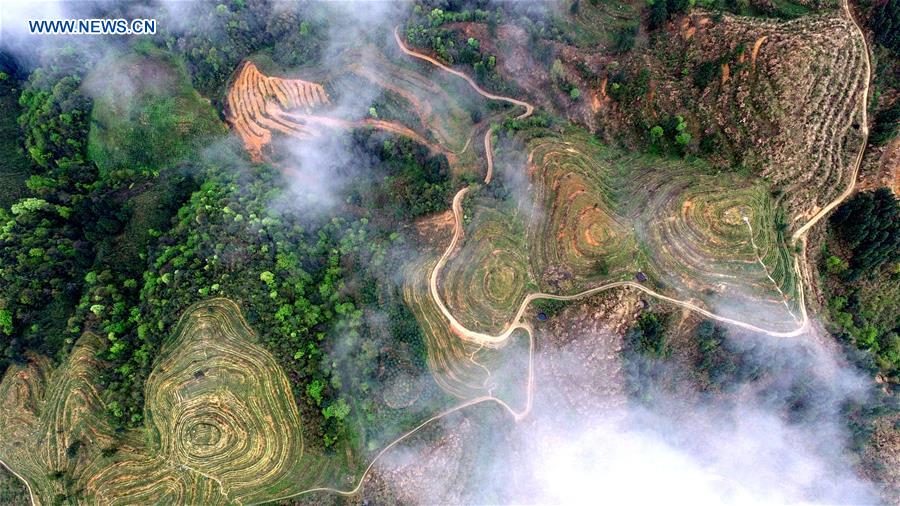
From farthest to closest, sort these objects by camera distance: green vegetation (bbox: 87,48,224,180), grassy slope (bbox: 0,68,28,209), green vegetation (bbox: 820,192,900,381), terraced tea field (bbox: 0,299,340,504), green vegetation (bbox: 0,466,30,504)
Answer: green vegetation (bbox: 87,48,224,180) < grassy slope (bbox: 0,68,28,209) < green vegetation (bbox: 0,466,30,504) < green vegetation (bbox: 820,192,900,381) < terraced tea field (bbox: 0,299,340,504)

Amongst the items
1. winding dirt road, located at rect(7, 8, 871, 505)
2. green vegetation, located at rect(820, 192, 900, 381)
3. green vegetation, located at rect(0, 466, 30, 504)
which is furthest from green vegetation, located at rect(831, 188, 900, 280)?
green vegetation, located at rect(0, 466, 30, 504)

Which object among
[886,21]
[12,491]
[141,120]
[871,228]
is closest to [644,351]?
[871,228]

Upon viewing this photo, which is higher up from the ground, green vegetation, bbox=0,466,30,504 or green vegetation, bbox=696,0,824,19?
green vegetation, bbox=696,0,824,19

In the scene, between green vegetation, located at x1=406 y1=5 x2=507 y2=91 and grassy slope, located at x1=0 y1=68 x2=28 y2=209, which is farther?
green vegetation, located at x1=406 y1=5 x2=507 y2=91

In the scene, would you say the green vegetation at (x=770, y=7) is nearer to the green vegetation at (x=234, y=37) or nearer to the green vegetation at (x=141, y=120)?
the green vegetation at (x=234, y=37)

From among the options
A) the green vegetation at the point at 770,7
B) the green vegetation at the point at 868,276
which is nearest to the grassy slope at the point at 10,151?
the green vegetation at the point at 770,7

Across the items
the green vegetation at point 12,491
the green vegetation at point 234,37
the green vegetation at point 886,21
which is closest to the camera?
the green vegetation at point 886,21

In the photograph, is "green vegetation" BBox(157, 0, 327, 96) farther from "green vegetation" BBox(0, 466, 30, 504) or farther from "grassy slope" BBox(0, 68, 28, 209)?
"green vegetation" BBox(0, 466, 30, 504)

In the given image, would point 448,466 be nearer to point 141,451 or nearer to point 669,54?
point 141,451

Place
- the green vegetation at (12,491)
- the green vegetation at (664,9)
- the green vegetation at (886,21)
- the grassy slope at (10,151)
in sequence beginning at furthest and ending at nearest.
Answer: the grassy slope at (10,151)
the green vegetation at (664,9)
the green vegetation at (12,491)
the green vegetation at (886,21)

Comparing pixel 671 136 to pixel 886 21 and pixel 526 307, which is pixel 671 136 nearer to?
pixel 886 21

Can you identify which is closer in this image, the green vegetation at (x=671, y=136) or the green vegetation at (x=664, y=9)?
the green vegetation at (x=671, y=136)

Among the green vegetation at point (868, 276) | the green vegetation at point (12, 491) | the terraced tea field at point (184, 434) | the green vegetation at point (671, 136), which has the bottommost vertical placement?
the green vegetation at point (12, 491)
